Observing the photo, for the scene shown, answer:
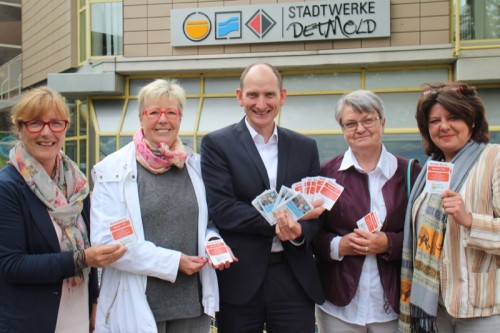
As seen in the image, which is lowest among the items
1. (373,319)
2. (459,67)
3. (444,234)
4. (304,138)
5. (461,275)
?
(373,319)

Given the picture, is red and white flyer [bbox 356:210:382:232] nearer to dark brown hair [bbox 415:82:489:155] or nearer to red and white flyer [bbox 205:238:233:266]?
dark brown hair [bbox 415:82:489:155]

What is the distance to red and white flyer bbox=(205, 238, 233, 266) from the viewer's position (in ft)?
8.85

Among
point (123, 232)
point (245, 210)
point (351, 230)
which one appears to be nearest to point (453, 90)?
point (351, 230)

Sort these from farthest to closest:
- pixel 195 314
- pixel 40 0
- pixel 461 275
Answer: pixel 40 0, pixel 195 314, pixel 461 275

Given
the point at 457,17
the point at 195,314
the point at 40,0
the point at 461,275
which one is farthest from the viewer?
the point at 40,0

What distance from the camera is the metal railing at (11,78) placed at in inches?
760

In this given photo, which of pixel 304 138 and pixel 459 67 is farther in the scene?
pixel 459 67

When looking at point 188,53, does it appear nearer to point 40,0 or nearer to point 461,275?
point 40,0

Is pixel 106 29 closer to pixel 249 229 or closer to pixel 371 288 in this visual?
pixel 249 229

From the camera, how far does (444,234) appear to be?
2.70m

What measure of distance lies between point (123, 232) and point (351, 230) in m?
1.42

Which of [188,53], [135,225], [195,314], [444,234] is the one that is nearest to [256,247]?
[195,314]

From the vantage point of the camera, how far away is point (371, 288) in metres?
2.96

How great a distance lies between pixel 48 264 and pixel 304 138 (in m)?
1.73
